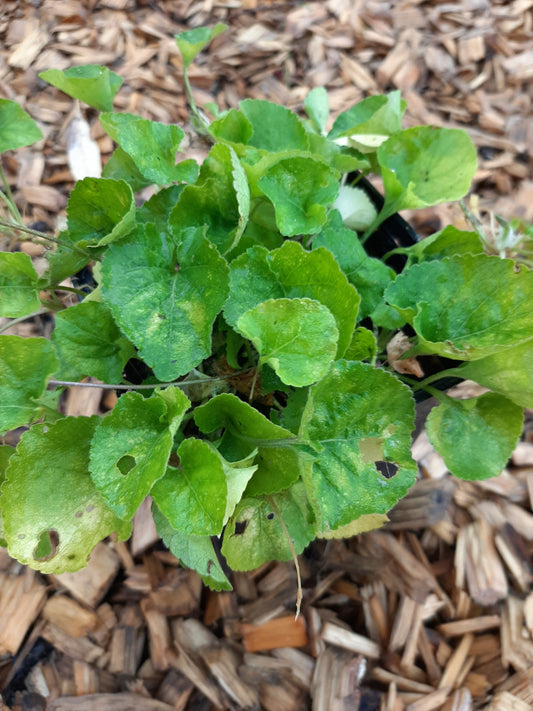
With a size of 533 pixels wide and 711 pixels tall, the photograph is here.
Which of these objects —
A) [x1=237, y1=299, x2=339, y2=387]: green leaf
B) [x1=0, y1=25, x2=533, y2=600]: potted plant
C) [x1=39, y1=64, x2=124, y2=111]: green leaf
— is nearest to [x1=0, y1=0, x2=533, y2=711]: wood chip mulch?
[x1=0, y1=25, x2=533, y2=600]: potted plant

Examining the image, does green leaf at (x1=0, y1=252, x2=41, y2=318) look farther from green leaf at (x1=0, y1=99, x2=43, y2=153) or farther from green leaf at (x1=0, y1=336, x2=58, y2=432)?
green leaf at (x1=0, y1=99, x2=43, y2=153)

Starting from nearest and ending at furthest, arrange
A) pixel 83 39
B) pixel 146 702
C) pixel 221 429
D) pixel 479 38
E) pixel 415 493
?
1. pixel 221 429
2. pixel 146 702
3. pixel 415 493
4. pixel 83 39
5. pixel 479 38

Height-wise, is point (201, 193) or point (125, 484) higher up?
point (201, 193)

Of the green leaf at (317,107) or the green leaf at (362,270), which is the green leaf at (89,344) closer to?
the green leaf at (362,270)

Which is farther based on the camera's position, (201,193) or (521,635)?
(521,635)

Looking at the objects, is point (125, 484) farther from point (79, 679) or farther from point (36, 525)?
point (79, 679)

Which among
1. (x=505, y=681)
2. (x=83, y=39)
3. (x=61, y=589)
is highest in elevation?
(x=83, y=39)

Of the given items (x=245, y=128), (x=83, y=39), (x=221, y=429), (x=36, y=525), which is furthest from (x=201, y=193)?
(x=83, y=39)

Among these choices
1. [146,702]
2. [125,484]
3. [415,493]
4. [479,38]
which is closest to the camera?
[125,484]
